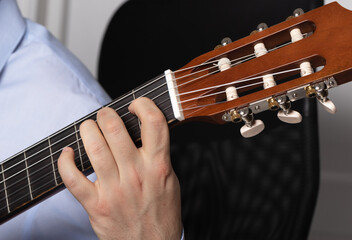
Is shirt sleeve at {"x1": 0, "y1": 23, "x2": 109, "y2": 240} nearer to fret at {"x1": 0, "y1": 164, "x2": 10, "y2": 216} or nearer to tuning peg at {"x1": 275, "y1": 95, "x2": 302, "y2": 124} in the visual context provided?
fret at {"x1": 0, "y1": 164, "x2": 10, "y2": 216}

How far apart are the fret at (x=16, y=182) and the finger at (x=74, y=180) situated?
11 cm

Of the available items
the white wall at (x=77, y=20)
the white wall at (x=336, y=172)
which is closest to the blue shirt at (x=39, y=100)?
the white wall at (x=336, y=172)

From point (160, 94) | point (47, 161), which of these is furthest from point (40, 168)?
point (160, 94)

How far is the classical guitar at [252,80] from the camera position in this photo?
0.50m

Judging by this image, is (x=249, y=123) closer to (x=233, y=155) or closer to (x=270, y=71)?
(x=270, y=71)

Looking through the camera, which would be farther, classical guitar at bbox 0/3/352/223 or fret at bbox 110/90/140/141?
fret at bbox 110/90/140/141

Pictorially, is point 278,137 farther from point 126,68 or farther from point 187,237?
point 126,68

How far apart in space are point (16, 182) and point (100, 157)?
0.65 feet

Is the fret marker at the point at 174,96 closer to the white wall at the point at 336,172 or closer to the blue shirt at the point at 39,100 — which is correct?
the blue shirt at the point at 39,100

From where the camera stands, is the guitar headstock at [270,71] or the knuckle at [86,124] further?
the knuckle at [86,124]

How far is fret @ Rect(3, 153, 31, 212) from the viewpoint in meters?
0.70

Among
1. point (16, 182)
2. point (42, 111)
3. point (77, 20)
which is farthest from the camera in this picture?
point (77, 20)

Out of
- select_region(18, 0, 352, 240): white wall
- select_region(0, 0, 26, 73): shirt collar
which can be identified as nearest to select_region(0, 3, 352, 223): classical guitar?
select_region(0, 0, 26, 73): shirt collar

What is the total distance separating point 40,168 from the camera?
0.69 meters
